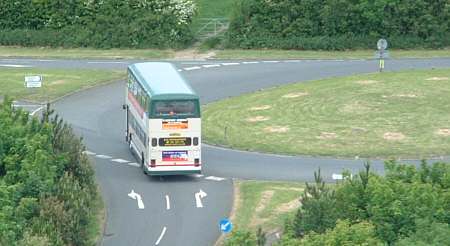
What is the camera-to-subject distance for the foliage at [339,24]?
84875 mm

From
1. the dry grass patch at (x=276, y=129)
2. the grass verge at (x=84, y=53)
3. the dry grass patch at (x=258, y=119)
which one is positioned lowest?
the dry grass patch at (x=276, y=129)

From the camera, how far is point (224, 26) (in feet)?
297

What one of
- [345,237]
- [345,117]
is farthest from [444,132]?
[345,237]

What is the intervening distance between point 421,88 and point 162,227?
28.0m

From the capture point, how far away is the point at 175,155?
53.8 m

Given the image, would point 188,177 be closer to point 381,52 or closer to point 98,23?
point 381,52

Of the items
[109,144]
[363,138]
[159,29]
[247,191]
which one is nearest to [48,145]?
[247,191]

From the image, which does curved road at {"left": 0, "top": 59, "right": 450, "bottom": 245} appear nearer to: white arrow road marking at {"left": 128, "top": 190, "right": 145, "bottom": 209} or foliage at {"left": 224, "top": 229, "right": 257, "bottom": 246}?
white arrow road marking at {"left": 128, "top": 190, "right": 145, "bottom": 209}

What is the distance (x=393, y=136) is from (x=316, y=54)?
2337 centimetres

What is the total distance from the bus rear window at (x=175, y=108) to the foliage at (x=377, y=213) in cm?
982

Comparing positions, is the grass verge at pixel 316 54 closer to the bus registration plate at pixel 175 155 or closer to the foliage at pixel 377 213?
the bus registration plate at pixel 175 155

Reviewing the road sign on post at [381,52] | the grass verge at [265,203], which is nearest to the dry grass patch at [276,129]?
the grass verge at [265,203]

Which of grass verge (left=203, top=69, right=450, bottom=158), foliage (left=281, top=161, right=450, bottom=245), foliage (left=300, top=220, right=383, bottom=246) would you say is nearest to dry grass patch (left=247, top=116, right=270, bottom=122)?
grass verge (left=203, top=69, right=450, bottom=158)

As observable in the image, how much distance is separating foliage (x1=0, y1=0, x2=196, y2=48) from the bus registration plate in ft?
109
